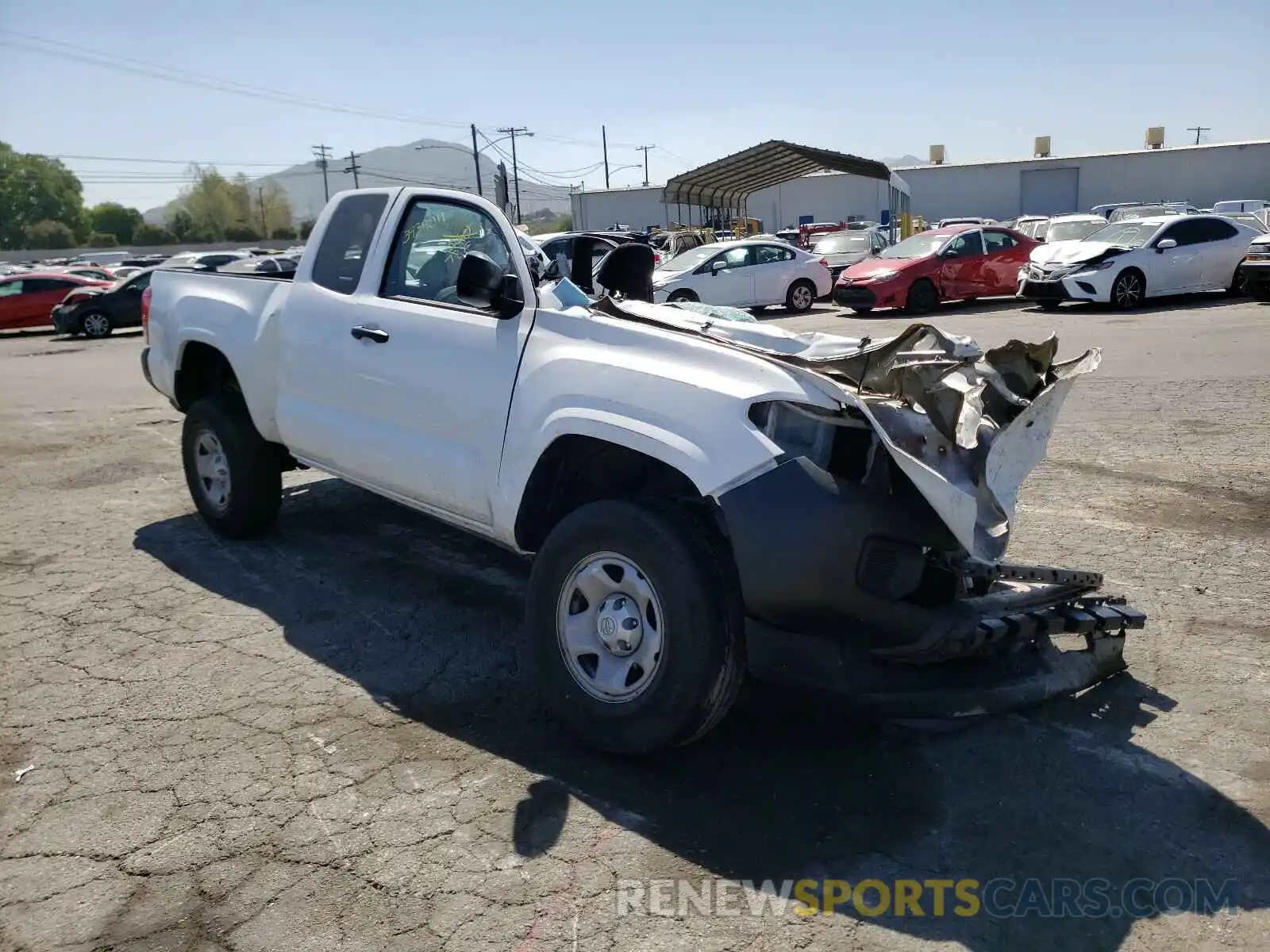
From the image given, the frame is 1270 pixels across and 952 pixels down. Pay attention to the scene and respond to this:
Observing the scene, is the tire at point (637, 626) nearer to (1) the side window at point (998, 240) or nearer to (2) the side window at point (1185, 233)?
(2) the side window at point (1185, 233)

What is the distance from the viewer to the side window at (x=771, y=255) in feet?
67.8

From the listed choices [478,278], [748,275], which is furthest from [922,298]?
[478,278]

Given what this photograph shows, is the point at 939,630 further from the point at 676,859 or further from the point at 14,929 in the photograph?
the point at 14,929

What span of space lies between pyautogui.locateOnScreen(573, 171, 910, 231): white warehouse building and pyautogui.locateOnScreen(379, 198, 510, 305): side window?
5246cm

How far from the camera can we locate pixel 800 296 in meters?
21.2

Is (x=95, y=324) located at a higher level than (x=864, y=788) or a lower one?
higher

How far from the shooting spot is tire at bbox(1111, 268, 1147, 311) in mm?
17703

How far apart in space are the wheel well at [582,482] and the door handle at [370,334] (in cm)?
121

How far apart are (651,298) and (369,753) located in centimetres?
255

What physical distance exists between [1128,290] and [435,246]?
16261 mm

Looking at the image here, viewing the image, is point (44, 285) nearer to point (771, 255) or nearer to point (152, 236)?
point (771, 255)

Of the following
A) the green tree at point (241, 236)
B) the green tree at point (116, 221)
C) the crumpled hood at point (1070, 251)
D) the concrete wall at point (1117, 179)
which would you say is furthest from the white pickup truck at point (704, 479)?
the green tree at point (116, 221)

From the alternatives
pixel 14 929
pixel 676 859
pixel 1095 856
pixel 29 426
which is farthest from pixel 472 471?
pixel 29 426

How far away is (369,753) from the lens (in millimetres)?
3676
